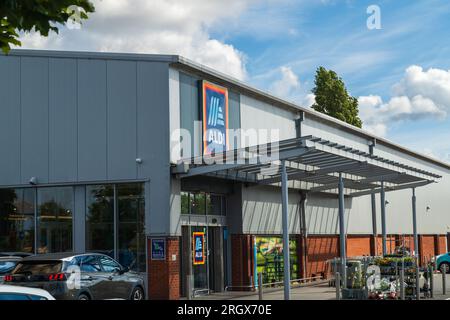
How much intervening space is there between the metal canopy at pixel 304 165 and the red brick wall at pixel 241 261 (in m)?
2.16

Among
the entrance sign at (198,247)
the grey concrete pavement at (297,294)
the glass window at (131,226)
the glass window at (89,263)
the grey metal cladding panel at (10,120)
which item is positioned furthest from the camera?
the grey metal cladding panel at (10,120)

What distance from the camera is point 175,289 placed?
21.2m

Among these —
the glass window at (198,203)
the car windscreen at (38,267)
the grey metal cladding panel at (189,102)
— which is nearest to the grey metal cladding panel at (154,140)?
the grey metal cladding panel at (189,102)

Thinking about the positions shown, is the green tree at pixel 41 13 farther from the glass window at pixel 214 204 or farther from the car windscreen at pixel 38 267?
the glass window at pixel 214 204

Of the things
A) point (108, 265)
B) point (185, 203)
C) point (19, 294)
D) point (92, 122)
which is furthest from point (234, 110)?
point (19, 294)

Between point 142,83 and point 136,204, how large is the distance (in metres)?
3.77

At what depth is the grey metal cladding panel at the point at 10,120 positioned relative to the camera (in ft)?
78.0

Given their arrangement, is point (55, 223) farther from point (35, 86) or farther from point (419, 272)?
point (419, 272)

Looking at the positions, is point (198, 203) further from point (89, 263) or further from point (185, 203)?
point (89, 263)

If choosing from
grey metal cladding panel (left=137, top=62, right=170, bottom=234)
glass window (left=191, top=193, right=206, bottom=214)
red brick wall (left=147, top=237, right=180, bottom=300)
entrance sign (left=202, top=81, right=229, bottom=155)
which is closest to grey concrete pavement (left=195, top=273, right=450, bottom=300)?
red brick wall (left=147, top=237, right=180, bottom=300)

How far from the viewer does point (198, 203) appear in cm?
2367

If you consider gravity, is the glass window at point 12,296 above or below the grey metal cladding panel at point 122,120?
below

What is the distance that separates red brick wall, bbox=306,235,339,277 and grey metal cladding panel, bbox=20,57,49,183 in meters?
12.7

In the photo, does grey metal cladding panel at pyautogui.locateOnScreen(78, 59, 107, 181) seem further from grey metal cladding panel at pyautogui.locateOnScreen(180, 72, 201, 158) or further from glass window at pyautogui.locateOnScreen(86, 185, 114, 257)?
grey metal cladding panel at pyautogui.locateOnScreen(180, 72, 201, 158)
